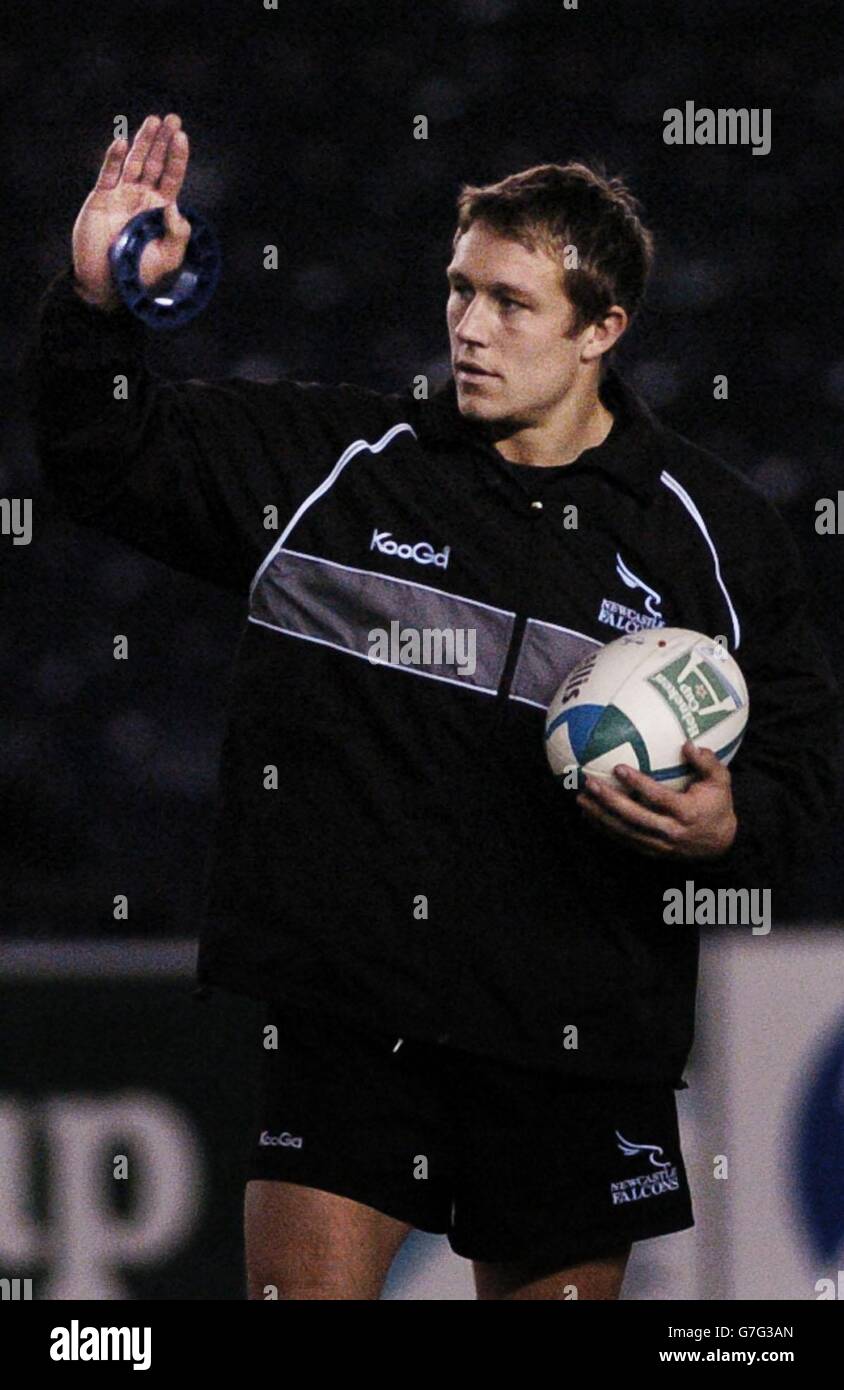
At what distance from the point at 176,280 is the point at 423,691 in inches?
19.8

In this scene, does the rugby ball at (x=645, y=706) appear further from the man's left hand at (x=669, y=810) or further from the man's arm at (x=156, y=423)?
the man's arm at (x=156, y=423)

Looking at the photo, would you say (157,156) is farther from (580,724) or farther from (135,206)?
(580,724)

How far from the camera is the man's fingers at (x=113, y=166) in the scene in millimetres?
2477

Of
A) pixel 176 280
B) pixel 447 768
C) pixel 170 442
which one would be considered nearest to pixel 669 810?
pixel 447 768

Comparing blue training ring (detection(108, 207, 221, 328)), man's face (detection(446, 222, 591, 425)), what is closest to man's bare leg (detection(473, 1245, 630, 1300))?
man's face (detection(446, 222, 591, 425))

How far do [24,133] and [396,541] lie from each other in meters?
2.55

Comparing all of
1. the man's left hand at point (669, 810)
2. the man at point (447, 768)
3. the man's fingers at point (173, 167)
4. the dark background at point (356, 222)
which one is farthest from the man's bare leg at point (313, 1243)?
the dark background at point (356, 222)

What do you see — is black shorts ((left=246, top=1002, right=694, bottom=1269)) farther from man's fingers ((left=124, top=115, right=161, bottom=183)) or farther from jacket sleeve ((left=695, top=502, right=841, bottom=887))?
man's fingers ((left=124, top=115, right=161, bottom=183))

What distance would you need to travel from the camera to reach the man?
246 cm

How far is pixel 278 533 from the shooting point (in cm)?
256

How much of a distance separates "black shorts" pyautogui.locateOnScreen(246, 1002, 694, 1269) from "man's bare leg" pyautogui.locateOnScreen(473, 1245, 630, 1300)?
0.07ft

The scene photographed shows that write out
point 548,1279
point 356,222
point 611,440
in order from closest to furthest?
point 548,1279 < point 611,440 < point 356,222

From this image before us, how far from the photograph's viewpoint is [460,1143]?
2.53m

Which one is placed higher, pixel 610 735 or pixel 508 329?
pixel 508 329
